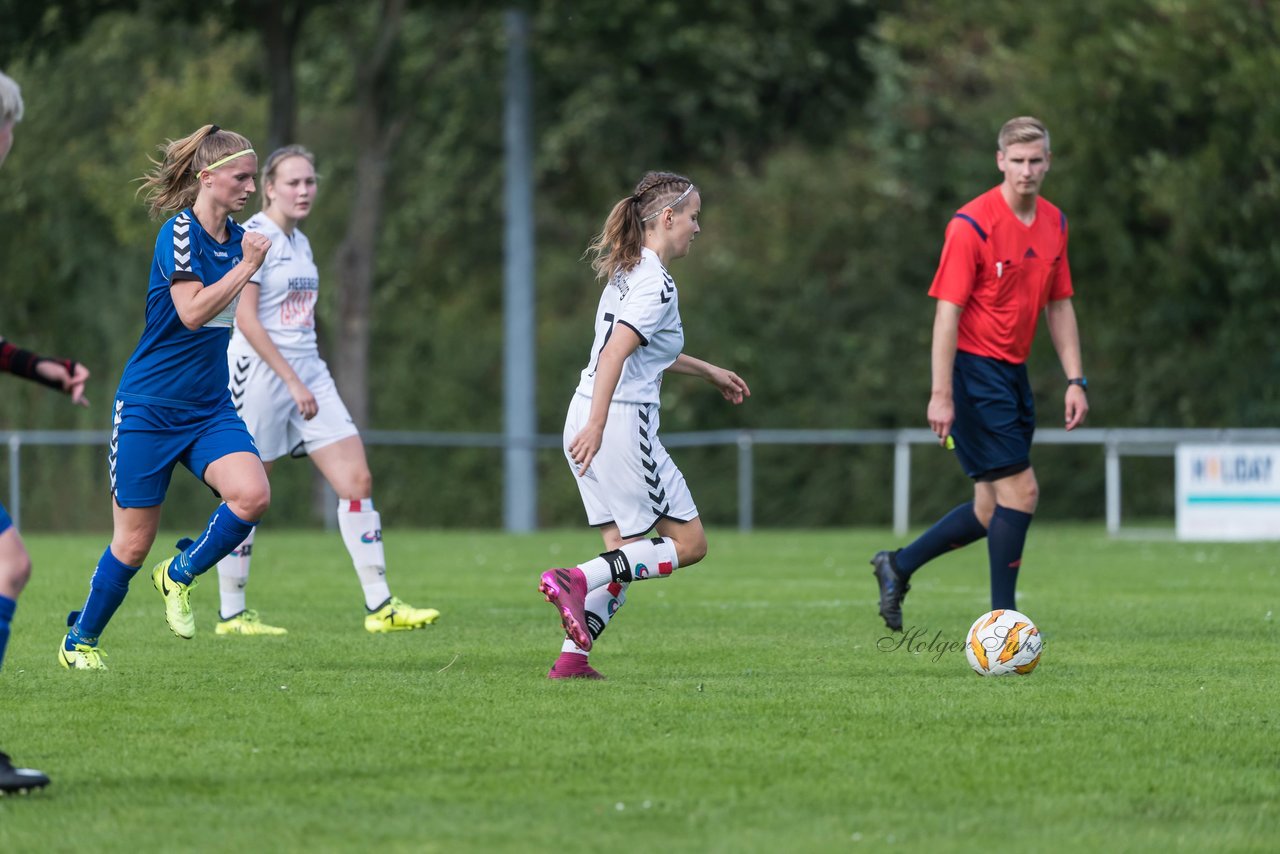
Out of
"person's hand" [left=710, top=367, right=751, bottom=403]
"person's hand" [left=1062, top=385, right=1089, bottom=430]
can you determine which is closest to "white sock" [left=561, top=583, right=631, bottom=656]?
"person's hand" [left=710, top=367, right=751, bottom=403]

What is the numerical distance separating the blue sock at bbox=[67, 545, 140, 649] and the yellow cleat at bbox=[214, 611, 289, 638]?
151 centimetres

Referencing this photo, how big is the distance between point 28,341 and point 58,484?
581cm

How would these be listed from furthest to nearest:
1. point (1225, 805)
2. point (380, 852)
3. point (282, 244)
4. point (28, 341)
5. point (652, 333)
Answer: point (28, 341), point (282, 244), point (652, 333), point (1225, 805), point (380, 852)

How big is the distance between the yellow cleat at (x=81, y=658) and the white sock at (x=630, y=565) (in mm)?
2010

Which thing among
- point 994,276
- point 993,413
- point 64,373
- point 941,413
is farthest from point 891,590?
point 64,373

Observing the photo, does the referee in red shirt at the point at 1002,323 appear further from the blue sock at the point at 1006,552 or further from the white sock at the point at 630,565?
the white sock at the point at 630,565

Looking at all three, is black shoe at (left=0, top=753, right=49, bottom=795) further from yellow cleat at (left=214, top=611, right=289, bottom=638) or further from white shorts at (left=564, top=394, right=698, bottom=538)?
yellow cleat at (left=214, top=611, right=289, bottom=638)

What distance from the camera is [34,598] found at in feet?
37.7

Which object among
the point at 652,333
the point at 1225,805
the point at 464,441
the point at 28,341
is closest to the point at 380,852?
the point at 1225,805

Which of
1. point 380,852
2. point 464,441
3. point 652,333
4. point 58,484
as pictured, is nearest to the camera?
point 380,852

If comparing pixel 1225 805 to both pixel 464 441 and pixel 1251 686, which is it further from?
pixel 464 441

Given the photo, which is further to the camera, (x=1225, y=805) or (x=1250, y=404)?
(x=1250, y=404)

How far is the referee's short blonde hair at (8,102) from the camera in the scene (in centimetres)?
515

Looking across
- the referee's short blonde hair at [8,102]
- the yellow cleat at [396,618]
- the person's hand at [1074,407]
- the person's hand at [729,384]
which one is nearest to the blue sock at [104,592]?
the yellow cleat at [396,618]
